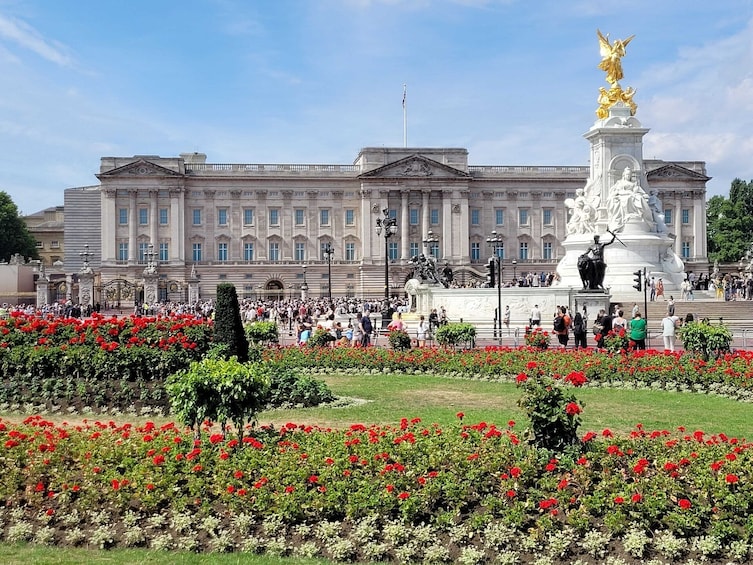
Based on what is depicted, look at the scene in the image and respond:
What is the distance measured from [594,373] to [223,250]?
229 ft

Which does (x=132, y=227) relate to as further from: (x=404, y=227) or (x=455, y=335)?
(x=455, y=335)

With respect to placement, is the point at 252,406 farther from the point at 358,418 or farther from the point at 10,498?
the point at 358,418

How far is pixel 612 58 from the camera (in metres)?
40.6

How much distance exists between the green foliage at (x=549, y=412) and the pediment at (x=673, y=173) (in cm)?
8332

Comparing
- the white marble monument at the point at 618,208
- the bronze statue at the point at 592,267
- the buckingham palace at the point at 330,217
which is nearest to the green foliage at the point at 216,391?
the bronze statue at the point at 592,267

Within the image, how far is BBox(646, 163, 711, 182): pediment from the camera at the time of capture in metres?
86.7

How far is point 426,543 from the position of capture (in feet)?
25.0

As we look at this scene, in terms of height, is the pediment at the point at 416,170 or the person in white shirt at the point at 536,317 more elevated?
the pediment at the point at 416,170

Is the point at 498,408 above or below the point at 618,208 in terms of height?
below

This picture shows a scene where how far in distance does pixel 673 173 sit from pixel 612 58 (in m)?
50.7

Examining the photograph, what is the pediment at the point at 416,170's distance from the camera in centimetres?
8425

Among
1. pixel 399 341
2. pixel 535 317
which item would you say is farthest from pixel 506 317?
pixel 399 341

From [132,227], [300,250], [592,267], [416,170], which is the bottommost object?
[592,267]

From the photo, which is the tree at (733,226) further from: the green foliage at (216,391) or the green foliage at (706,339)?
the green foliage at (216,391)
